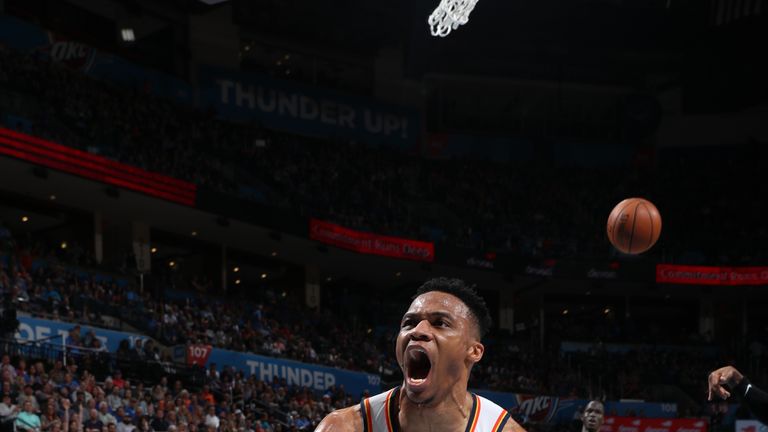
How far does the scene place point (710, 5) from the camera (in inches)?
1667

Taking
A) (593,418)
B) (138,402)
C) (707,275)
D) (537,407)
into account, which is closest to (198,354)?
(138,402)

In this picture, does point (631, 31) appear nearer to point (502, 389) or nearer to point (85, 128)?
point (502, 389)

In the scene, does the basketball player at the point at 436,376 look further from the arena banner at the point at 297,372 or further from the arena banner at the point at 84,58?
the arena banner at the point at 84,58

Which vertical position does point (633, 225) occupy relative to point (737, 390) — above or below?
above

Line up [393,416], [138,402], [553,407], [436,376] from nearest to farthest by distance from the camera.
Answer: [436,376]
[393,416]
[138,402]
[553,407]

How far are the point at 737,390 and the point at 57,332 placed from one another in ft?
70.8

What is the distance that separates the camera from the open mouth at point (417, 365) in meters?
5.19

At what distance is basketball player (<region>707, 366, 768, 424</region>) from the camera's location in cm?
632

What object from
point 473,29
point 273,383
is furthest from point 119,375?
point 473,29

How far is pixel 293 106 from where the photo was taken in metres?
47.7

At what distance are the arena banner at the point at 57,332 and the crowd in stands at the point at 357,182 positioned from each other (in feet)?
24.1

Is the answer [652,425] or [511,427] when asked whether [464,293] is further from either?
[652,425]

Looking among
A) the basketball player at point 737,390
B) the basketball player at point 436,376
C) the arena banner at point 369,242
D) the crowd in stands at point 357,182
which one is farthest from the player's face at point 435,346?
the arena banner at point 369,242

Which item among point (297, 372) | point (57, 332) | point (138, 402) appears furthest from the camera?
point (297, 372)
